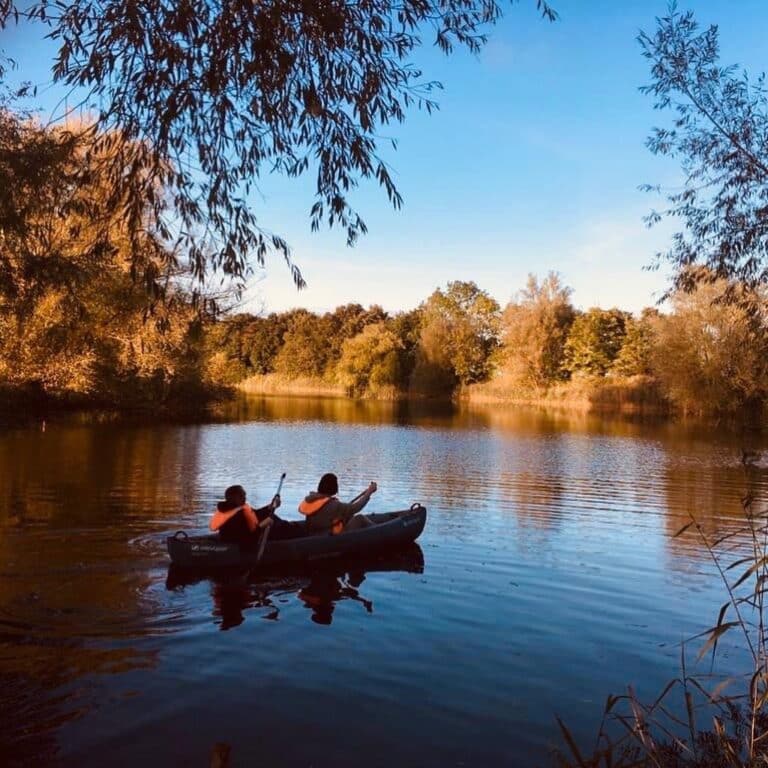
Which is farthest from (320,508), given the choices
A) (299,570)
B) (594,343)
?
(594,343)

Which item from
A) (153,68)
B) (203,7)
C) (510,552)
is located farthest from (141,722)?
(510,552)

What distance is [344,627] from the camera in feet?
23.2

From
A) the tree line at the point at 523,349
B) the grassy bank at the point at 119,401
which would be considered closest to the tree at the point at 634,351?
the tree line at the point at 523,349

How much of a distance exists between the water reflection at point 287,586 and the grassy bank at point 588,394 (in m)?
36.1

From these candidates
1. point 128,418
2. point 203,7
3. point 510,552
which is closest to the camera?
point 203,7

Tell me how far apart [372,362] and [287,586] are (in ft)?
188

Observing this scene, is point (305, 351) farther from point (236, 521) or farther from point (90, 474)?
point (236, 521)

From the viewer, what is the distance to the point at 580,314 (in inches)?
2357

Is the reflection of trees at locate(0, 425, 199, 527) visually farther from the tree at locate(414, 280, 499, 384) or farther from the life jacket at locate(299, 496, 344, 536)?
the tree at locate(414, 280, 499, 384)

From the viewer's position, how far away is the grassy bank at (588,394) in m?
44.5

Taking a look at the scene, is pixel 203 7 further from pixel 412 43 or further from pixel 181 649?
pixel 181 649

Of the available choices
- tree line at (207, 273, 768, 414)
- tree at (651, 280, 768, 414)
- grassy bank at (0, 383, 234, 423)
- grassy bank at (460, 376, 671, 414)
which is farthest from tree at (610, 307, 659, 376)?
grassy bank at (0, 383, 234, 423)

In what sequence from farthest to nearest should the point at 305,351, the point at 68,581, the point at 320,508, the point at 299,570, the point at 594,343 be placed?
1. the point at 305,351
2. the point at 594,343
3. the point at 320,508
4. the point at 299,570
5. the point at 68,581

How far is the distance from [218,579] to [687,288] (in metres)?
8.38
